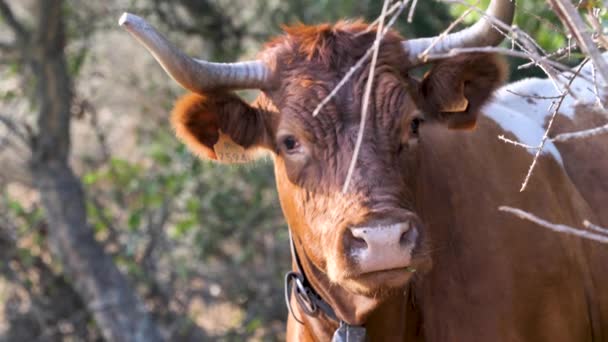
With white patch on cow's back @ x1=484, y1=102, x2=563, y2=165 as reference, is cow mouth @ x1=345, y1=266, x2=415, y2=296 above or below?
below

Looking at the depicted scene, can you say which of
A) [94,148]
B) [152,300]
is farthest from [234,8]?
[152,300]

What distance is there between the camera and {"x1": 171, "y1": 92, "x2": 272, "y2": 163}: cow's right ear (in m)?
4.02

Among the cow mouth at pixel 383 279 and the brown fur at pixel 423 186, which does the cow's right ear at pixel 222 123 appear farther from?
the cow mouth at pixel 383 279

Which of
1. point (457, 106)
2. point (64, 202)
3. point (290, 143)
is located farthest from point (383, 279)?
point (64, 202)

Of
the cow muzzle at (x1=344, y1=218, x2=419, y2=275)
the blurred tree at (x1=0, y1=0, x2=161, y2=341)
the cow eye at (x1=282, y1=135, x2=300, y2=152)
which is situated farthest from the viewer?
the blurred tree at (x1=0, y1=0, x2=161, y2=341)

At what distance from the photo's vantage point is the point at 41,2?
24.4 feet

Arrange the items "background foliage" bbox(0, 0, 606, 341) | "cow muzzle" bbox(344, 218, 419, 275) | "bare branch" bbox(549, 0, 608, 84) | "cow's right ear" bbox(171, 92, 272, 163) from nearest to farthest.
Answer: "bare branch" bbox(549, 0, 608, 84)
"cow muzzle" bbox(344, 218, 419, 275)
"cow's right ear" bbox(171, 92, 272, 163)
"background foliage" bbox(0, 0, 606, 341)

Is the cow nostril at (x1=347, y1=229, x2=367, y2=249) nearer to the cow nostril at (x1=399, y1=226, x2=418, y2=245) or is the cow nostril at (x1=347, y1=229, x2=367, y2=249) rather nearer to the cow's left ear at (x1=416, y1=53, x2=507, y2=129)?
the cow nostril at (x1=399, y1=226, x2=418, y2=245)

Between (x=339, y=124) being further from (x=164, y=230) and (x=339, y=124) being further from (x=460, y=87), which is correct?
(x=164, y=230)

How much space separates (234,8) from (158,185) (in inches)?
88.9

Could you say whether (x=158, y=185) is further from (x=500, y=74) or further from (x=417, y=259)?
(x=417, y=259)

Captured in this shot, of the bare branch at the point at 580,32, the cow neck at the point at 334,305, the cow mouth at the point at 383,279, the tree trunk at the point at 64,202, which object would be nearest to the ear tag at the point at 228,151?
the cow neck at the point at 334,305

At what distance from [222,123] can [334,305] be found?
0.81 metres

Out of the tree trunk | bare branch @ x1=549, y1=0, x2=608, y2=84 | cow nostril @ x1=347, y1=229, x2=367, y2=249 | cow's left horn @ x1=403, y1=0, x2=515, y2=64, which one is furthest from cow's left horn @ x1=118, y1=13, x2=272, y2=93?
the tree trunk
